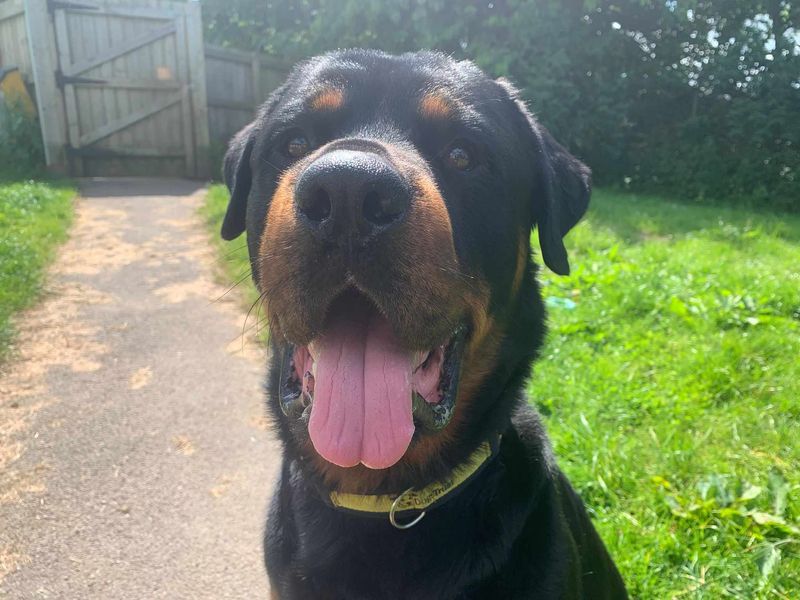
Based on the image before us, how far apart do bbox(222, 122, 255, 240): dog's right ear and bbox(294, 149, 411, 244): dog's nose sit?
940 millimetres

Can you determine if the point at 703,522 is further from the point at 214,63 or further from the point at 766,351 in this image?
the point at 214,63

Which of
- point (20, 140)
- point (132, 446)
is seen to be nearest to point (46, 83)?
point (20, 140)

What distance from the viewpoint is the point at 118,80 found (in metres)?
9.70

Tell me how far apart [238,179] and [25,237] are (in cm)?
405

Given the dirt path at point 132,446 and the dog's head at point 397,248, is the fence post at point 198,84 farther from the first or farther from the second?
the dog's head at point 397,248

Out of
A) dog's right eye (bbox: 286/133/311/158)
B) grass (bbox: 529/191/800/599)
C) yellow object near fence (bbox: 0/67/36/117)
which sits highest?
dog's right eye (bbox: 286/133/311/158)

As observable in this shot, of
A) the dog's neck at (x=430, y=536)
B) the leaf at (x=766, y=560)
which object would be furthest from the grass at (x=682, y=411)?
the dog's neck at (x=430, y=536)

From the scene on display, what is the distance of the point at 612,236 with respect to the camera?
691 cm

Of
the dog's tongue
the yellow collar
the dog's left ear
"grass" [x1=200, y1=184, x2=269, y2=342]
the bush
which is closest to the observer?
the dog's tongue

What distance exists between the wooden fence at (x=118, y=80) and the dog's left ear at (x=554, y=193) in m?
9.11

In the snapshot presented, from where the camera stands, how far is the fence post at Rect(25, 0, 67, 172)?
28.8ft

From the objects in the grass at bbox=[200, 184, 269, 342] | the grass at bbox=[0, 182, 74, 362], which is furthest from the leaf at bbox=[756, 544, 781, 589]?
the grass at bbox=[0, 182, 74, 362]

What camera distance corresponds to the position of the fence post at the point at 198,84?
9.88 m

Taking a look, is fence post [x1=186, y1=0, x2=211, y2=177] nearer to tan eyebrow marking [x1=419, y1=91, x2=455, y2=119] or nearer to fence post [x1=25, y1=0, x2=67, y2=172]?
fence post [x1=25, y1=0, x2=67, y2=172]
